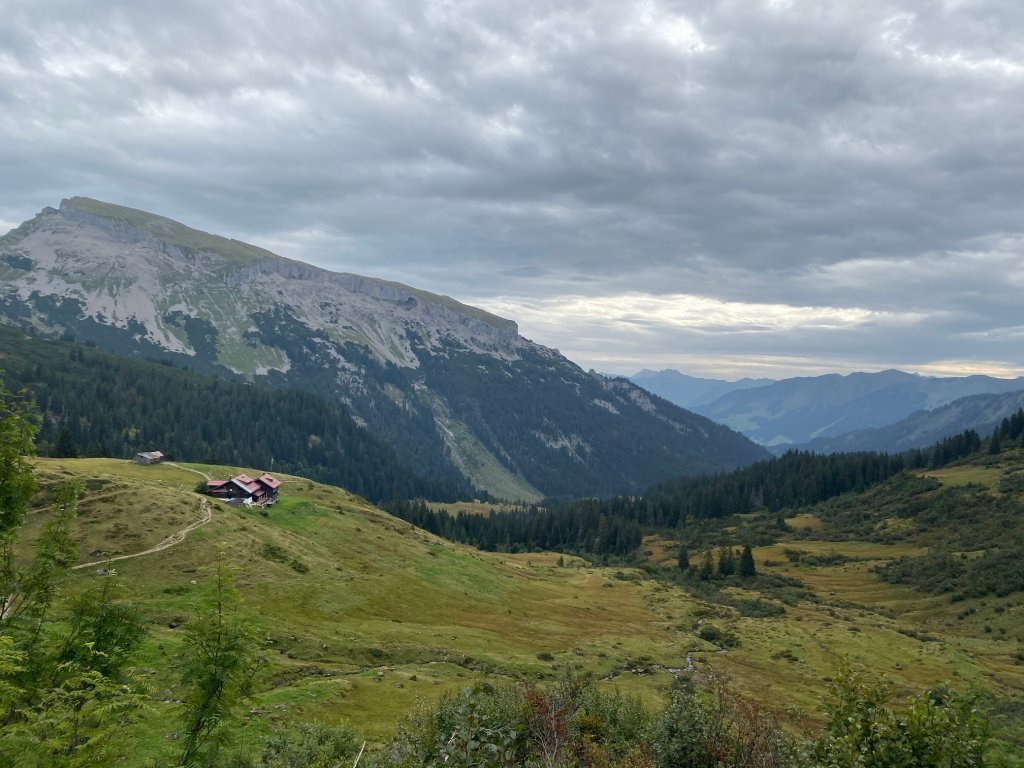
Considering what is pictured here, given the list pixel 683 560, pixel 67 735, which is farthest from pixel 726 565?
pixel 67 735

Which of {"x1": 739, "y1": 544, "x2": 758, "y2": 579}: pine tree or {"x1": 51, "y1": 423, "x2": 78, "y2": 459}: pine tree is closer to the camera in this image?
{"x1": 51, "y1": 423, "x2": 78, "y2": 459}: pine tree

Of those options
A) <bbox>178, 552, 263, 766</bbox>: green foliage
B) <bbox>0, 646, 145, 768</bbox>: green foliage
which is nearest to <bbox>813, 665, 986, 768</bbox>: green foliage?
<bbox>0, 646, 145, 768</bbox>: green foliage

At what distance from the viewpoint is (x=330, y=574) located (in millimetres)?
82688

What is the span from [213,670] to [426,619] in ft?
198

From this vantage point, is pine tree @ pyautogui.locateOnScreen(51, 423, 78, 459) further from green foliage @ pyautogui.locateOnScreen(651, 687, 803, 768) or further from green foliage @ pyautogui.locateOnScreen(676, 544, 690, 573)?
green foliage @ pyautogui.locateOnScreen(651, 687, 803, 768)

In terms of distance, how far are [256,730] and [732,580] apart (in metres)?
133

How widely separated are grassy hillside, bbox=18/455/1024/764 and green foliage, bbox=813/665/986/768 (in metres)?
27.2

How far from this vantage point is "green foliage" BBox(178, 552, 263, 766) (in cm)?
2303

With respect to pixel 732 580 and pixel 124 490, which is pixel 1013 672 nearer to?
pixel 732 580

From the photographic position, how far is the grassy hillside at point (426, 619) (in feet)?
166

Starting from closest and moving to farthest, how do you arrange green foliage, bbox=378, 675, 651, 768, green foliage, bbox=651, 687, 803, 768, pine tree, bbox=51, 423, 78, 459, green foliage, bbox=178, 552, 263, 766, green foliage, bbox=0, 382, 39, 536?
green foliage, bbox=378, 675, 651, 768
green foliage, bbox=651, 687, 803, 768
green foliage, bbox=0, 382, 39, 536
green foliage, bbox=178, 552, 263, 766
pine tree, bbox=51, 423, 78, 459

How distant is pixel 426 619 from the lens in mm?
79500

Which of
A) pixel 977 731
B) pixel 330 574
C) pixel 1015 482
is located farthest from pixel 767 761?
pixel 1015 482

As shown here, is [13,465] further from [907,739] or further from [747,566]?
[747,566]
